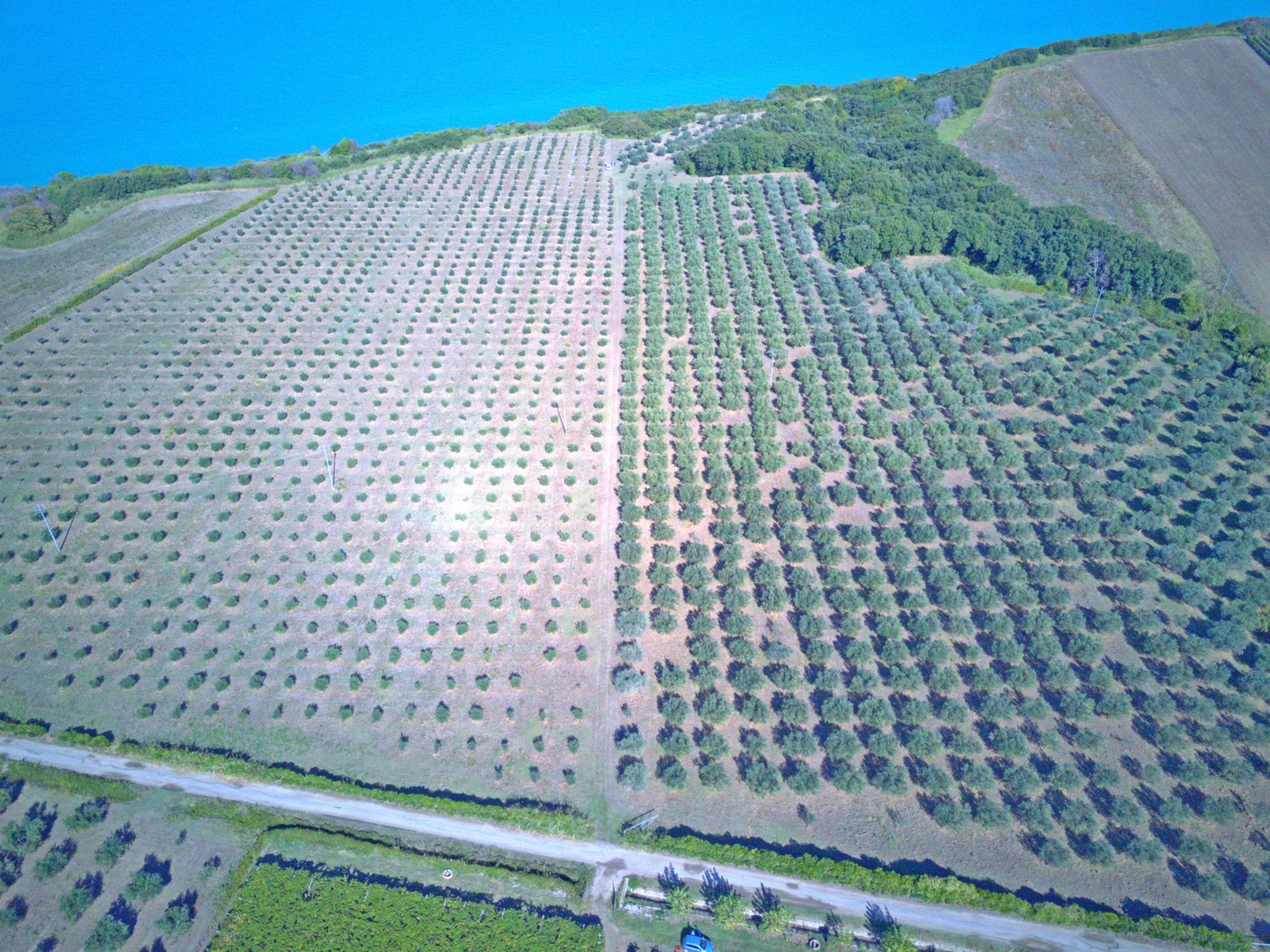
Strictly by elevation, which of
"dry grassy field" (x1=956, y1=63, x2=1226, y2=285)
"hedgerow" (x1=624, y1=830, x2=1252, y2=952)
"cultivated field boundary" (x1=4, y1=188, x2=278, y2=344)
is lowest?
"hedgerow" (x1=624, y1=830, x2=1252, y2=952)

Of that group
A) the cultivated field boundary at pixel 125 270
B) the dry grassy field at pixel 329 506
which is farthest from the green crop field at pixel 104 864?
the cultivated field boundary at pixel 125 270

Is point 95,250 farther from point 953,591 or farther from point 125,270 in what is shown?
point 953,591

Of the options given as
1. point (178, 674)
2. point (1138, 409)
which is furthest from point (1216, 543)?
point (178, 674)

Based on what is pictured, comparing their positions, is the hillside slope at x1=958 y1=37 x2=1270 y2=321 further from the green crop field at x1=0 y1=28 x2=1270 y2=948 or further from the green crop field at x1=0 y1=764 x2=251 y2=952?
the green crop field at x1=0 y1=764 x2=251 y2=952

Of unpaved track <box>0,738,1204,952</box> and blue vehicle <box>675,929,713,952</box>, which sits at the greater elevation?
unpaved track <box>0,738,1204,952</box>

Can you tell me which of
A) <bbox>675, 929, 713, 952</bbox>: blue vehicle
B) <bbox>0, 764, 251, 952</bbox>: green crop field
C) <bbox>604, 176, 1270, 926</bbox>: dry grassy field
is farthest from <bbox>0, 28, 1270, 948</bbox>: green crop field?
<bbox>675, 929, 713, 952</bbox>: blue vehicle

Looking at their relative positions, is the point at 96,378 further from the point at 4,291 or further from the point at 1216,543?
the point at 1216,543

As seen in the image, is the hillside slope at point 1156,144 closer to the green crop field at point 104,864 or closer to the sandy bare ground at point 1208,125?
the sandy bare ground at point 1208,125

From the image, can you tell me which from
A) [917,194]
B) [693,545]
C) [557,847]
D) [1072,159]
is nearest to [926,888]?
[557,847]
